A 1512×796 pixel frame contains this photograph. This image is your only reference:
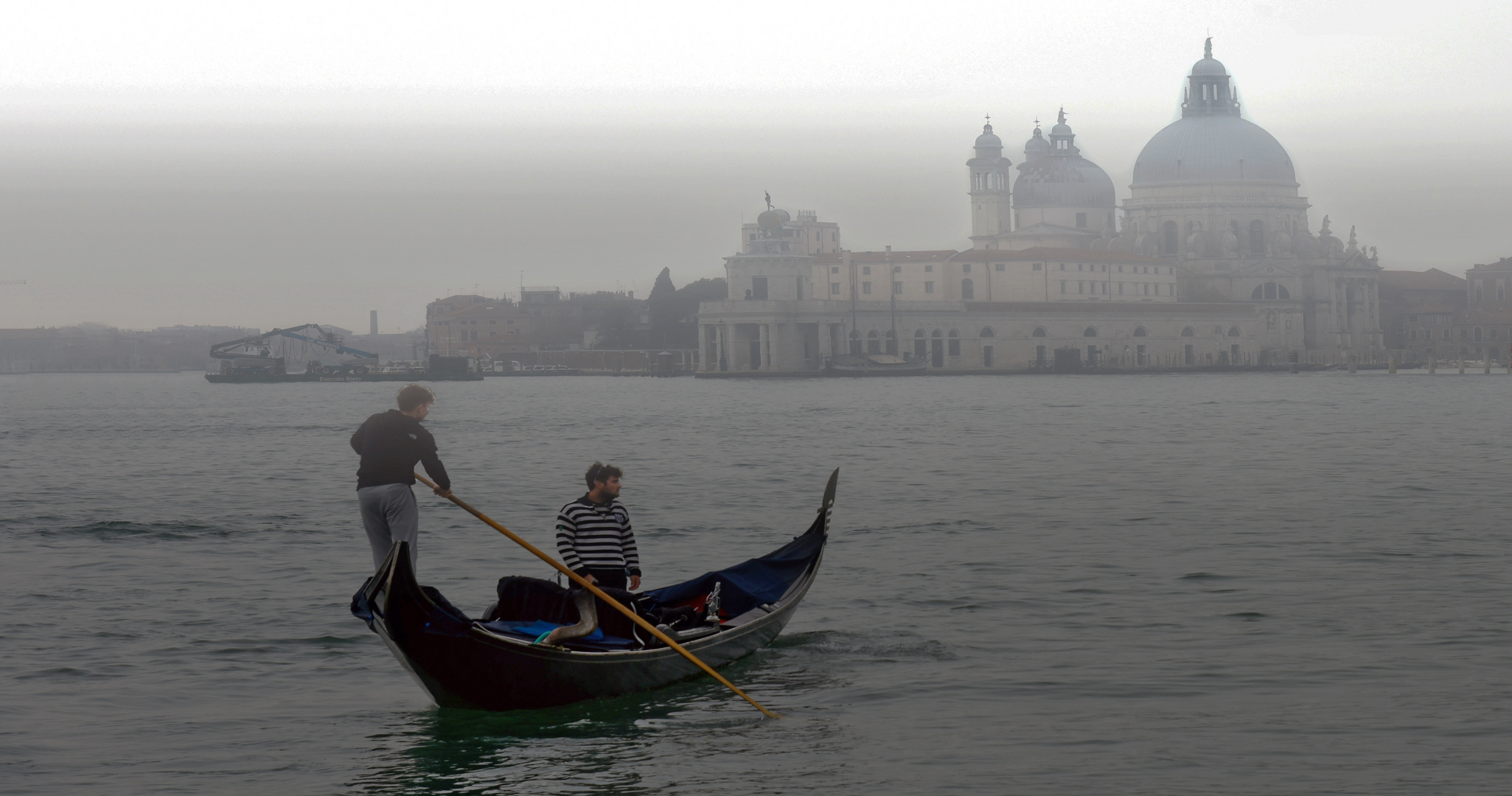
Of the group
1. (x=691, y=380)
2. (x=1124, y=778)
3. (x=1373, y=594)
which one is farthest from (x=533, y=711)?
(x=691, y=380)

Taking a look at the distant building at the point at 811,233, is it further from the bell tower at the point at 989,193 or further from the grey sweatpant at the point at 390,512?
Result: the grey sweatpant at the point at 390,512

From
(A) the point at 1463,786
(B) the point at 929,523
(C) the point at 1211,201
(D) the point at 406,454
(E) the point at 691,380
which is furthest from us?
(C) the point at 1211,201

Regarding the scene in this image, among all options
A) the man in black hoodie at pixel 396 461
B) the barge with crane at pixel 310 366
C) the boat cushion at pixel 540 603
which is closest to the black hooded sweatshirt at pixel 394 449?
the man in black hoodie at pixel 396 461

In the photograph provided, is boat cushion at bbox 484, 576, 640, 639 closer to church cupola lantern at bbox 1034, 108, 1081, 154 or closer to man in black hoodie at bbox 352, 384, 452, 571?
man in black hoodie at bbox 352, 384, 452, 571

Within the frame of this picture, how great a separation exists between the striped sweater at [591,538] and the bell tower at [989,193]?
340 feet

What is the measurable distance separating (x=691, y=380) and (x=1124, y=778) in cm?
9135

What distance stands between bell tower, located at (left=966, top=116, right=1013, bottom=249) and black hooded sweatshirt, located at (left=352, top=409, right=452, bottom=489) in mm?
103690

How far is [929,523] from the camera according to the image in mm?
19016

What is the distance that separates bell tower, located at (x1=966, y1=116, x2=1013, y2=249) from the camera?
11219 centimetres

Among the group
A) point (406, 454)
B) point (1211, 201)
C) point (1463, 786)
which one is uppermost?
point (1211, 201)

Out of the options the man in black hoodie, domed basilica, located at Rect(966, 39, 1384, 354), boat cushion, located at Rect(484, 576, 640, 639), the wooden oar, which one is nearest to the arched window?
domed basilica, located at Rect(966, 39, 1384, 354)

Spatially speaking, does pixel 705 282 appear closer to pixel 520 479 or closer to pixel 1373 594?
pixel 520 479

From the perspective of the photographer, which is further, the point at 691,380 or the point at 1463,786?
the point at 691,380

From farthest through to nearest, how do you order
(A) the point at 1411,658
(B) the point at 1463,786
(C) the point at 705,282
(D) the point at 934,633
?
(C) the point at 705,282 → (D) the point at 934,633 → (A) the point at 1411,658 → (B) the point at 1463,786
